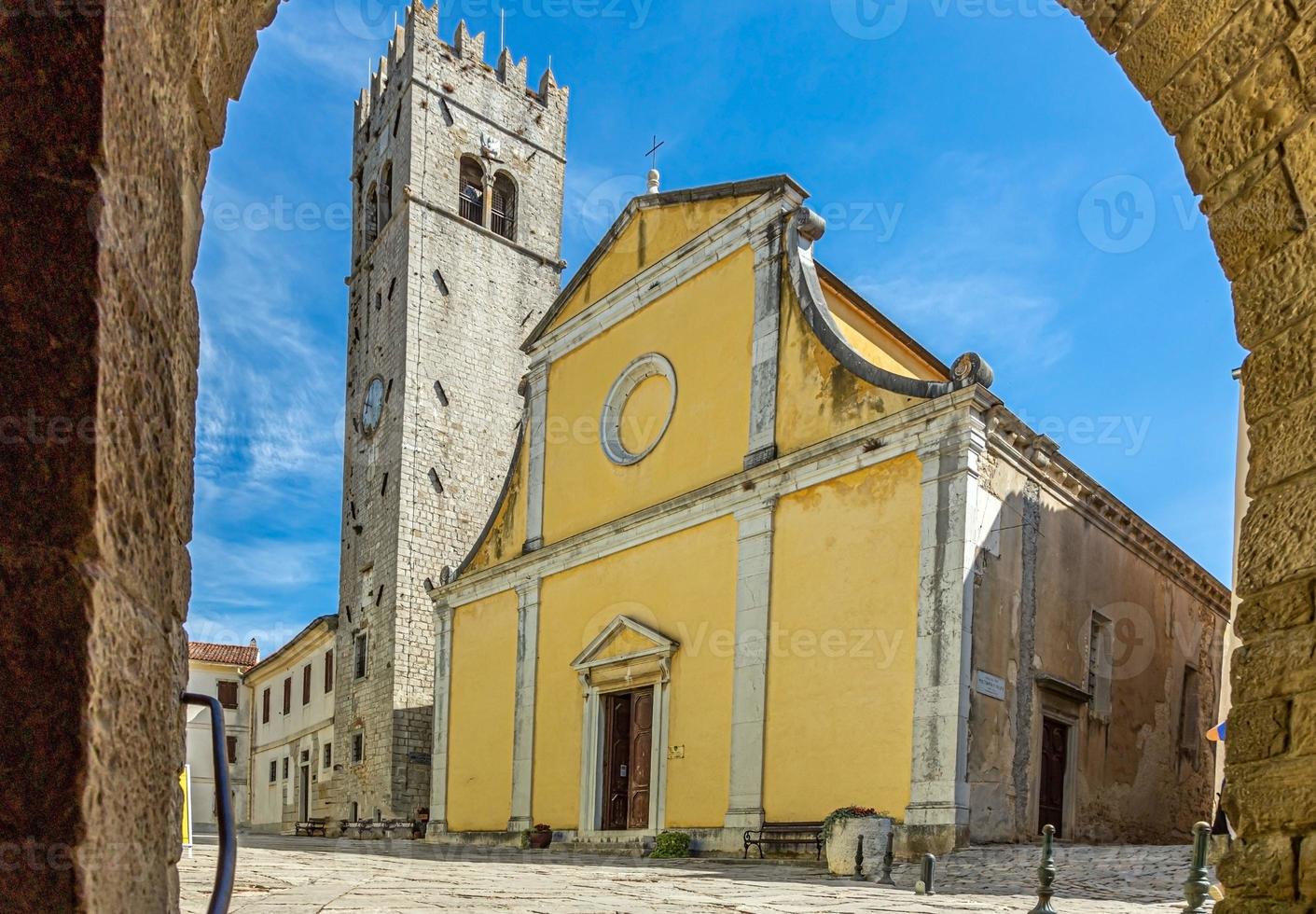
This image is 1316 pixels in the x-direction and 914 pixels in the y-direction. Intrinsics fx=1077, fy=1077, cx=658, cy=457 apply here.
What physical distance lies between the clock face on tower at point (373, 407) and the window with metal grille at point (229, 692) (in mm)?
17794

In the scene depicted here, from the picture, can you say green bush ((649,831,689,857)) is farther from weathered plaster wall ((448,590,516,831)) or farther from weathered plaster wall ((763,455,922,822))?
weathered plaster wall ((448,590,516,831))

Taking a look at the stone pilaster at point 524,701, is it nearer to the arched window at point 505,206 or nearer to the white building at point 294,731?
the white building at point 294,731

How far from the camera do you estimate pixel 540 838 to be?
50.2ft

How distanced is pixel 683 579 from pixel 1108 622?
5.47m

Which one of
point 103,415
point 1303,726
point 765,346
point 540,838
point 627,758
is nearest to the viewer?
point 103,415

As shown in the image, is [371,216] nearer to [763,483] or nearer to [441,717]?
[441,717]

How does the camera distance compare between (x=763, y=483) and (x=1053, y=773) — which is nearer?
(x=1053, y=773)

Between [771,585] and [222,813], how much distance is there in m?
11.3

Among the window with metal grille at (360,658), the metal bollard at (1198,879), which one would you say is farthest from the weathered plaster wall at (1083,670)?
the window with metal grille at (360,658)

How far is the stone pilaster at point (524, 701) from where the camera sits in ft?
53.0

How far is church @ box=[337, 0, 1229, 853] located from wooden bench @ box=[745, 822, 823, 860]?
0.50ft

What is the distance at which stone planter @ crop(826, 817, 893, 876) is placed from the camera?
9.91 m

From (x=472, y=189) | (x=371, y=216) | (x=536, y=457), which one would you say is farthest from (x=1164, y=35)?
(x=371, y=216)

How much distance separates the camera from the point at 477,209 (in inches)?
1053
